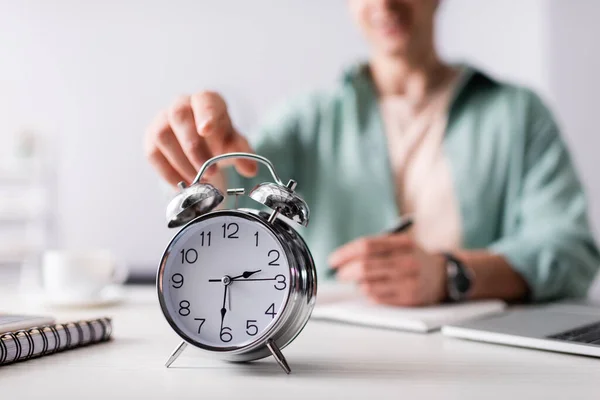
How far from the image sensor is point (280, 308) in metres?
0.63

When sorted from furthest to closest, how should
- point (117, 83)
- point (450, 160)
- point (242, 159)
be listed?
point (117, 83)
point (450, 160)
point (242, 159)

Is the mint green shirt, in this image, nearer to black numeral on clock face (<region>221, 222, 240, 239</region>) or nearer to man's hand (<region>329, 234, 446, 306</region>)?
man's hand (<region>329, 234, 446, 306</region>)

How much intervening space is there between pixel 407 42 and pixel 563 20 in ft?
6.66

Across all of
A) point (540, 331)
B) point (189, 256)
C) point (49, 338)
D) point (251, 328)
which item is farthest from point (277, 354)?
point (540, 331)

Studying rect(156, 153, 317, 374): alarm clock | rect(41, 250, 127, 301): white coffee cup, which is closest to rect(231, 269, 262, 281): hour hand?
rect(156, 153, 317, 374): alarm clock

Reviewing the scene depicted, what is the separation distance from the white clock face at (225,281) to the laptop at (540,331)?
1.02ft

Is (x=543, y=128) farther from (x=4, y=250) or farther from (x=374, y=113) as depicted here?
(x=4, y=250)

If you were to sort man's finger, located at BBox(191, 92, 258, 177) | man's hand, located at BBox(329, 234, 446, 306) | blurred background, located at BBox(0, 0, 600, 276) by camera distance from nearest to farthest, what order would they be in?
man's finger, located at BBox(191, 92, 258, 177) < man's hand, located at BBox(329, 234, 446, 306) < blurred background, located at BBox(0, 0, 600, 276)

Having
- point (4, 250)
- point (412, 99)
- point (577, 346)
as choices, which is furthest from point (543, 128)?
point (4, 250)

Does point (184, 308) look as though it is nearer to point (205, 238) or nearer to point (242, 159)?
point (205, 238)

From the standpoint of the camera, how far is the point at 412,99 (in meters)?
1.77

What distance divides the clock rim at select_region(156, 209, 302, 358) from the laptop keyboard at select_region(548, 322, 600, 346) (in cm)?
35

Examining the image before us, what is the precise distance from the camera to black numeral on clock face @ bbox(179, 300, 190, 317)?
0.65m

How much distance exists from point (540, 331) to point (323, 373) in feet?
1.08
